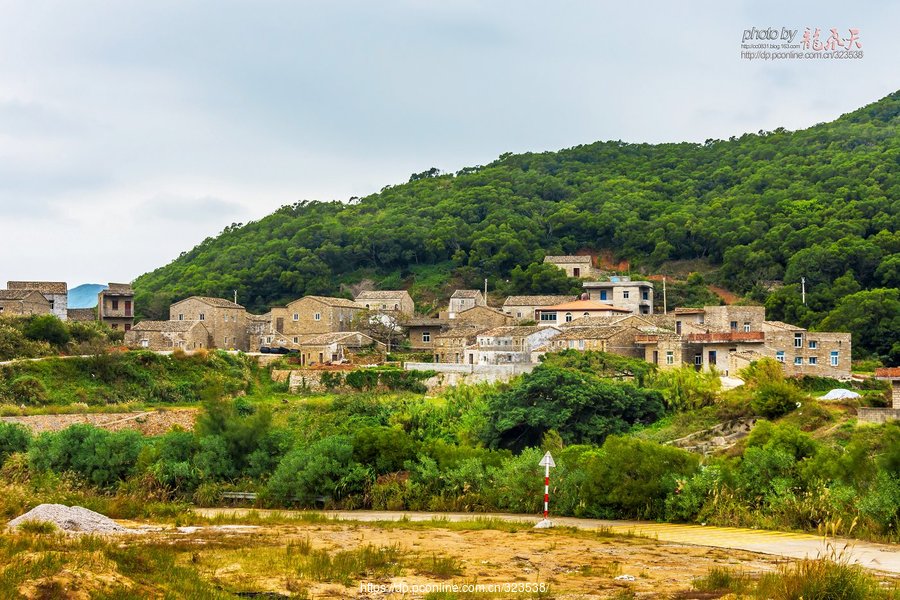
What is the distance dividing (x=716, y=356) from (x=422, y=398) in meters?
13.6

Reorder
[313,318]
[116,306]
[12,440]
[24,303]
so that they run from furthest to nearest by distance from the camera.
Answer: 1. [116,306]
2. [313,318]
3. [24,303]
4. [12,440]

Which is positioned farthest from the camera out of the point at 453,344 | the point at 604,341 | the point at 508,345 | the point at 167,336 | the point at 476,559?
the point at 453,344

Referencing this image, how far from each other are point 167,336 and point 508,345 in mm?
18739

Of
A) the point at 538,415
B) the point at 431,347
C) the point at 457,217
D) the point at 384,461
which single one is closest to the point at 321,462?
the point at 384,461

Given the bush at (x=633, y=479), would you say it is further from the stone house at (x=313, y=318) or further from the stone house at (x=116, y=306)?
the stone house at (x=116, y=306)

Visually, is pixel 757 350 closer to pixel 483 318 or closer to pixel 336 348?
pixel 483 318

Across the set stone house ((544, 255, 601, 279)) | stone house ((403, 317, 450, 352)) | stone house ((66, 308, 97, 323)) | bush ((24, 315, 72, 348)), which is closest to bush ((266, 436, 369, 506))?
bush ((24, 315, 72, 348))

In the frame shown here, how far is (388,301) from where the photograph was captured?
64.4 meters

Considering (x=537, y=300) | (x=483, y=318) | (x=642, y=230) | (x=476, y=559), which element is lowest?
(x=476, y=559)

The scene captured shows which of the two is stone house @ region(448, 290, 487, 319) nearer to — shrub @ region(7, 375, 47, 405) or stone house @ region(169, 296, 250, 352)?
stone house @ region(169, 296, 250, 352)

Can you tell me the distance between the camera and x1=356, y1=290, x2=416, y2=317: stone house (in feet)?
209

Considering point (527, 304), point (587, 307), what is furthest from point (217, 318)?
point (587, 307)

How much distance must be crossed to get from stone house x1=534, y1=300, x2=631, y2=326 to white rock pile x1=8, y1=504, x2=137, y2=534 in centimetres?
4069

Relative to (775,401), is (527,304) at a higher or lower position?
higher
